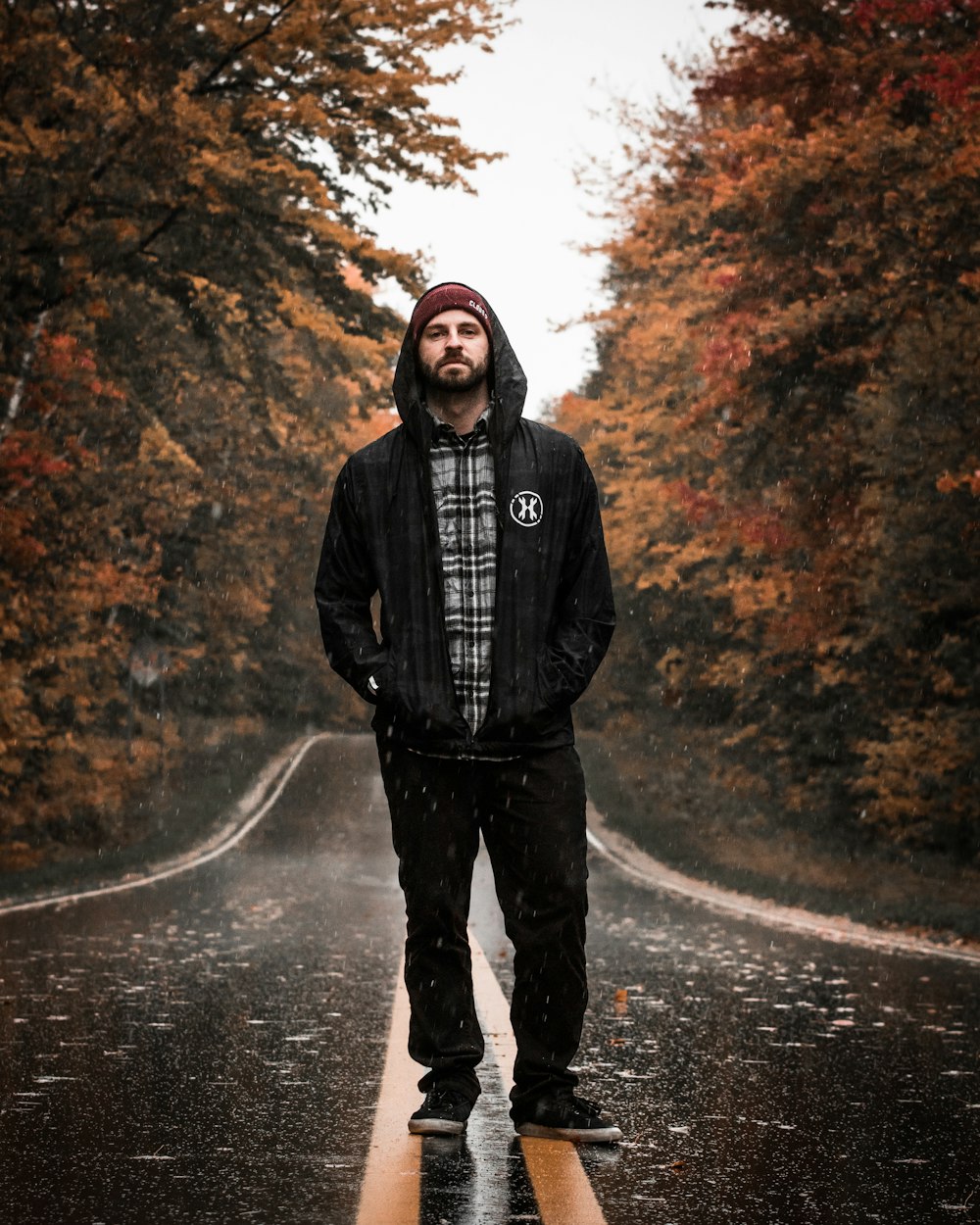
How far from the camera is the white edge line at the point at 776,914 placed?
428 inches

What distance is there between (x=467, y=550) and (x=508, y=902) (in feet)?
3.12

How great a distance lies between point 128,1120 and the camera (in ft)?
16.7

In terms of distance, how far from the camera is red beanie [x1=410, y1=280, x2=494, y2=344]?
493 centimetres

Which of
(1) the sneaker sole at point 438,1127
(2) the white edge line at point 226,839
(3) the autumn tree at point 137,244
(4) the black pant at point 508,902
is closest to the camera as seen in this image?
(1) the sneaker sole at point 438,1127

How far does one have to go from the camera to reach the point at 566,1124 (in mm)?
4758

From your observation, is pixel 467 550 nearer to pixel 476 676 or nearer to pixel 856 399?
pixel 476 676

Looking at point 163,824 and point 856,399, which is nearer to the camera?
point 856,399

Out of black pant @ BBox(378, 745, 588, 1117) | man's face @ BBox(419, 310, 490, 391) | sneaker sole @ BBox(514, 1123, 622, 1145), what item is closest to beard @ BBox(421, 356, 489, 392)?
man's face @ BBox(419, 310, 490, 391)

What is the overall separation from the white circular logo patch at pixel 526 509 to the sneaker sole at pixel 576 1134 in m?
1.58

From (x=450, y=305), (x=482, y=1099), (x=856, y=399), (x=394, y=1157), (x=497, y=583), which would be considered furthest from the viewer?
(x=856, y=399)

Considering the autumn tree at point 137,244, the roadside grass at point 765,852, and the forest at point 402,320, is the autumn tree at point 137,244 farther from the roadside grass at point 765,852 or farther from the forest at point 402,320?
the roadside grass at point 765,852

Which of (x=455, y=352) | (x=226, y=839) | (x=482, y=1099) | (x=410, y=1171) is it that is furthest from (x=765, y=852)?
(x=410, y=1171)

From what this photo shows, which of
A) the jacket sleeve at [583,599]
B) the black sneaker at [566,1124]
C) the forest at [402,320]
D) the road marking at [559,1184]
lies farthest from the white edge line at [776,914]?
the jacket sleeve at [583,599]

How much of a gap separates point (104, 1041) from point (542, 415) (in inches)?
2647
